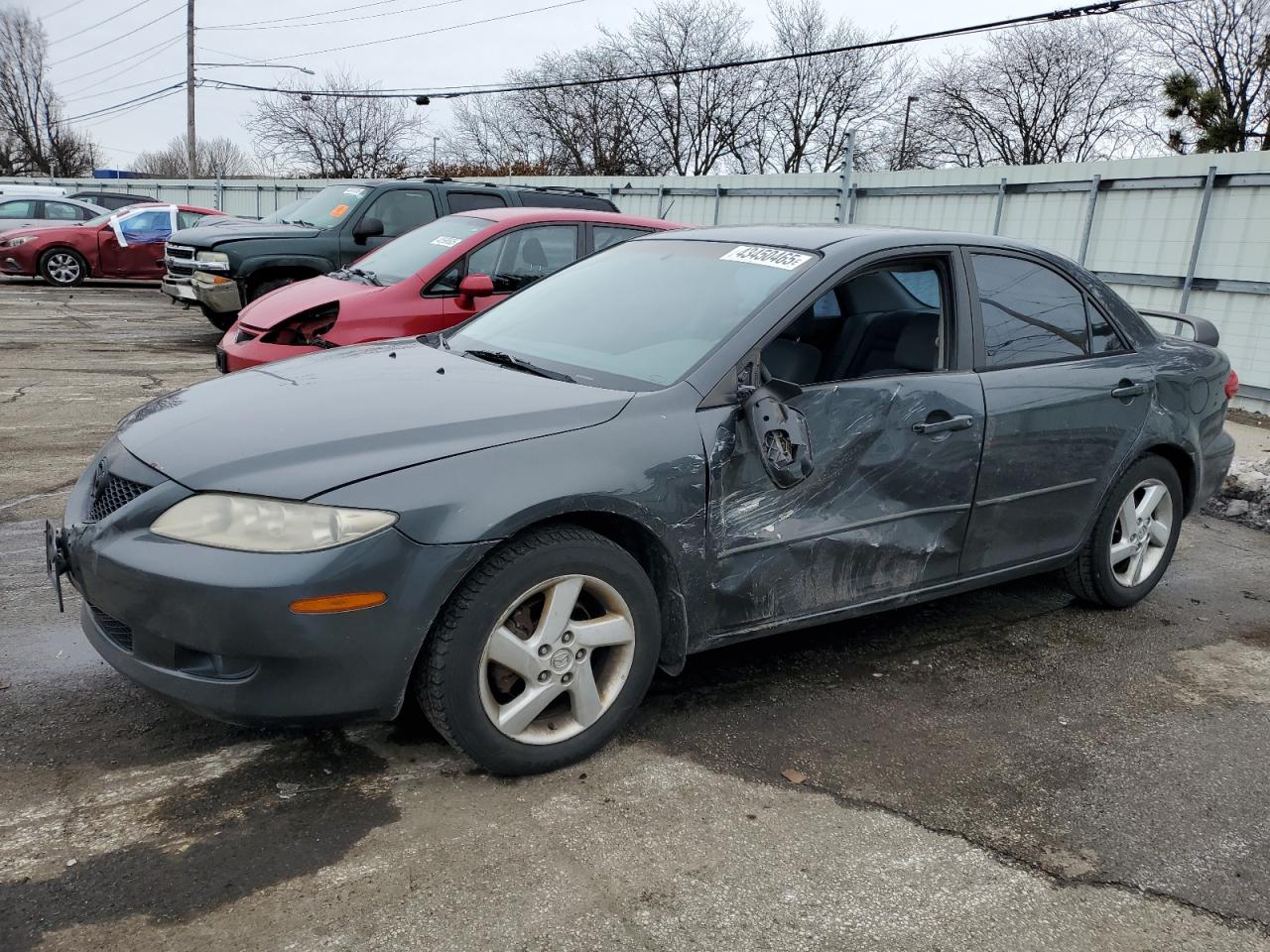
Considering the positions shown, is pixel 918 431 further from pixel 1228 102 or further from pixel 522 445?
pixel 1228 102

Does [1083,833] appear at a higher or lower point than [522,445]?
lower

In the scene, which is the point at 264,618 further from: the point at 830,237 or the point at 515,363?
the point at 830,237

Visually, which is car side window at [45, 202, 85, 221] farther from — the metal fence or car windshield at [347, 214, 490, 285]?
car windshield at [347, 214, 490, 285]

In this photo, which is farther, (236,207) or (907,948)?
(236,207)

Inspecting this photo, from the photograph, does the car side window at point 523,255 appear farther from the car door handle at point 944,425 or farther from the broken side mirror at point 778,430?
the broken side mirror at point 778,430

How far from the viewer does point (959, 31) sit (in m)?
13.9

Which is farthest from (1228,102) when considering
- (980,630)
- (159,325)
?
(980,630)

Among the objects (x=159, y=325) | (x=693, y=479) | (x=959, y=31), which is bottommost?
(x=159, y=325)

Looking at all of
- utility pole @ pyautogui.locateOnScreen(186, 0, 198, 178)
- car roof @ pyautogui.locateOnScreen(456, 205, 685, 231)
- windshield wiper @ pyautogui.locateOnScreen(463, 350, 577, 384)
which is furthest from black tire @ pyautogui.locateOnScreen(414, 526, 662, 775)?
utility pole @ pyautogui.locateOnScreen(186, 0, 198, 178)

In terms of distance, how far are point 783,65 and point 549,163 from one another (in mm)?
11310

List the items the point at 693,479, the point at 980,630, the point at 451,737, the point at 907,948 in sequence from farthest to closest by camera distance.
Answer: the point at 980,630 < the point at 693,479 < the point at 451,737 < the point at 907,948

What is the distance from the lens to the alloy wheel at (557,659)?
287cm

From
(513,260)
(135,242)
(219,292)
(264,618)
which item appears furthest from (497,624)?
(135,242)

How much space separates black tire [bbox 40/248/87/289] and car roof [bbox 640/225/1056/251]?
56.9ft
